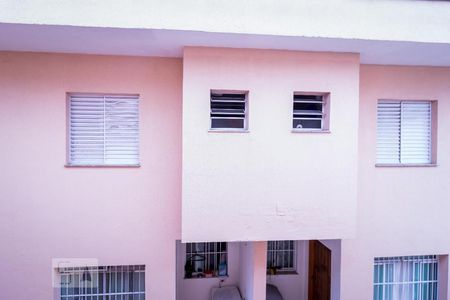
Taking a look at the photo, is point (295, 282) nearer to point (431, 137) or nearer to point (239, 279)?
point (239, 279)

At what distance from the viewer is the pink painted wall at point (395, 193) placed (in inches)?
233

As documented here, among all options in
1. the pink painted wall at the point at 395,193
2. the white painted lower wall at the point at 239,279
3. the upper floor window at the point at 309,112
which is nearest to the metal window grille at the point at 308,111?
the upper floor window at the point at 309,112

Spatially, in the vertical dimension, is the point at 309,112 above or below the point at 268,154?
above

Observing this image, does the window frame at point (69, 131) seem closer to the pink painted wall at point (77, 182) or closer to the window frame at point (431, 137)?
the pink painted wall at point (77, 182)

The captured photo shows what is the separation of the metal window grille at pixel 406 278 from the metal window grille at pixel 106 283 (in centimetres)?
487

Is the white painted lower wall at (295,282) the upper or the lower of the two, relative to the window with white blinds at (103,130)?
lower

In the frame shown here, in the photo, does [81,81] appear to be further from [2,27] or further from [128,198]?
[128,198]

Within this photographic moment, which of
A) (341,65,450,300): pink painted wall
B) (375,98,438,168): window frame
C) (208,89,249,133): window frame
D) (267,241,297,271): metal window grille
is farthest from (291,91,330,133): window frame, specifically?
(267,241,297,271): metal window grille

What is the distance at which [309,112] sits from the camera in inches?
211

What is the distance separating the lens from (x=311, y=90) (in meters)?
5.07

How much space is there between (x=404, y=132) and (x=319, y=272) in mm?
3899

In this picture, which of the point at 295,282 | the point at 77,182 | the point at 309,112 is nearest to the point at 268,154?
the point at 309,112

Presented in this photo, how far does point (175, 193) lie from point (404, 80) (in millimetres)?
5013

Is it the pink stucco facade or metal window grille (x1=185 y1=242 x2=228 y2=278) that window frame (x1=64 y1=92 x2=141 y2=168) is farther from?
metal window grille (x1=185 y1=242 x2=228 y2=278)
